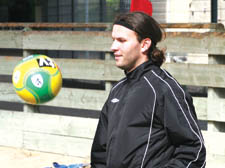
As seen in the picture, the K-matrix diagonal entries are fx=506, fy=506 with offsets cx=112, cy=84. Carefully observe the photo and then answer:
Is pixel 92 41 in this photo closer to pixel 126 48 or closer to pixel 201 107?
pixel 201 107

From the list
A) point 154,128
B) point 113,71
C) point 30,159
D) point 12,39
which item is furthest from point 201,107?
point 154,128

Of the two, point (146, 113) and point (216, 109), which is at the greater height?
point (146, 113)

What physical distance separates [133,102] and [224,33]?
11.4 feet

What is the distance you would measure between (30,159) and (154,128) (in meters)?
4.49

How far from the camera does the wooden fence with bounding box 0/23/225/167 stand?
239 inches

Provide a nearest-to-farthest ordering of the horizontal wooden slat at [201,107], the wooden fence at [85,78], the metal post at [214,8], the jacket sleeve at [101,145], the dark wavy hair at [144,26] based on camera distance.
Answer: the dark wavy hair at [144,26] → the jacket sleeve at [101,145] → the wooden fence at [85,78] → the horizontal wooden slat at [201,107] → the metal post at [214,8]

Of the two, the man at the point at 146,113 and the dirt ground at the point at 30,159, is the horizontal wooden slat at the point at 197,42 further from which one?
the man at the point at 146,113

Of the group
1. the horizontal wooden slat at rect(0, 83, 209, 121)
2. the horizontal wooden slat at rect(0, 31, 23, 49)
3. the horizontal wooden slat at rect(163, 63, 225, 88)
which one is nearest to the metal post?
the horizontal wooden slat at rect(163, 63, 225, 88)

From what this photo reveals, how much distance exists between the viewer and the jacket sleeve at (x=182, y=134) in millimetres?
2625

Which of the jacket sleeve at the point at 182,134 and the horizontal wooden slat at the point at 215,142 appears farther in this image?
the horizontal wooden slat at the point at 215,142

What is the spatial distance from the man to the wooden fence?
3.27 meters

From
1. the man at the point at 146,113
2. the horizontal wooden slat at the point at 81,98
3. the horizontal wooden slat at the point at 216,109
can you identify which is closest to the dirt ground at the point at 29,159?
the horizontal wooden slat at the point at 81,98

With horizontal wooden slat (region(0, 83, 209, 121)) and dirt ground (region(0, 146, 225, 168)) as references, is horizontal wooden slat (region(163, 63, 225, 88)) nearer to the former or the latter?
horizontal wooden slat (region(0, 83, 209, 121))

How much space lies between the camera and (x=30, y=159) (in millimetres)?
6910
